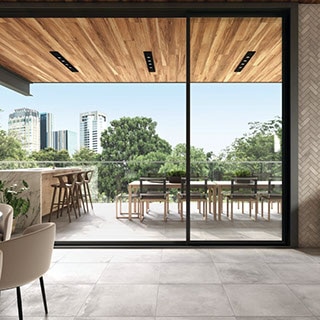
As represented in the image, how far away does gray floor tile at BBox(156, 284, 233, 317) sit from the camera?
270 cm

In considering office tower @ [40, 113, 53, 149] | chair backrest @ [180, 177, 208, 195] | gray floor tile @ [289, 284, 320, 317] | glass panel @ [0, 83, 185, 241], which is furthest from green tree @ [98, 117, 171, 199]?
gray floor tile @ [289, 284, 320, 317]

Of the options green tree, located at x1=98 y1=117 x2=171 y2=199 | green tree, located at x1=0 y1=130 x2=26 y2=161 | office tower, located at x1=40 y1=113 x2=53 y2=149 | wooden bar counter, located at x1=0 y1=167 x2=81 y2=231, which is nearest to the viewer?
wooden bar counter, located at x1=0 y1=167 x2=81 y2=231

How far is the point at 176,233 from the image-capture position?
5.49m

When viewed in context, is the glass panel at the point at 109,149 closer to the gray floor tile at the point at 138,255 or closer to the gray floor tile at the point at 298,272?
the gray floor tile at the point at 138,255

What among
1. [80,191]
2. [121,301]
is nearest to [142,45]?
[80,191]

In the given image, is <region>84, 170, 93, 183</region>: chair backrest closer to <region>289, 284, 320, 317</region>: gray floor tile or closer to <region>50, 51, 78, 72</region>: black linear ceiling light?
<region>50, 51, 78, 72</region>: black linear ceiling light

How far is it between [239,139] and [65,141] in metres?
3.93

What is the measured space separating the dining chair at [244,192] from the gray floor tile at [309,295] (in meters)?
1.93

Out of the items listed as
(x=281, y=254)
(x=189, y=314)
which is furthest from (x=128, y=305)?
(x=281, y=254)

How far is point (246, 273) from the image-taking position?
3.60m

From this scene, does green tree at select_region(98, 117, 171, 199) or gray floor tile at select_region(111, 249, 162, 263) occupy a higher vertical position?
green tree at select_region(98, 117, 171, 199)

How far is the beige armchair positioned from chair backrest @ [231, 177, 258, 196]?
315 cm

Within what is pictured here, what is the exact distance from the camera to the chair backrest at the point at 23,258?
2.22m

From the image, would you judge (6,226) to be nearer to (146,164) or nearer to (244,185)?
(244,185)
